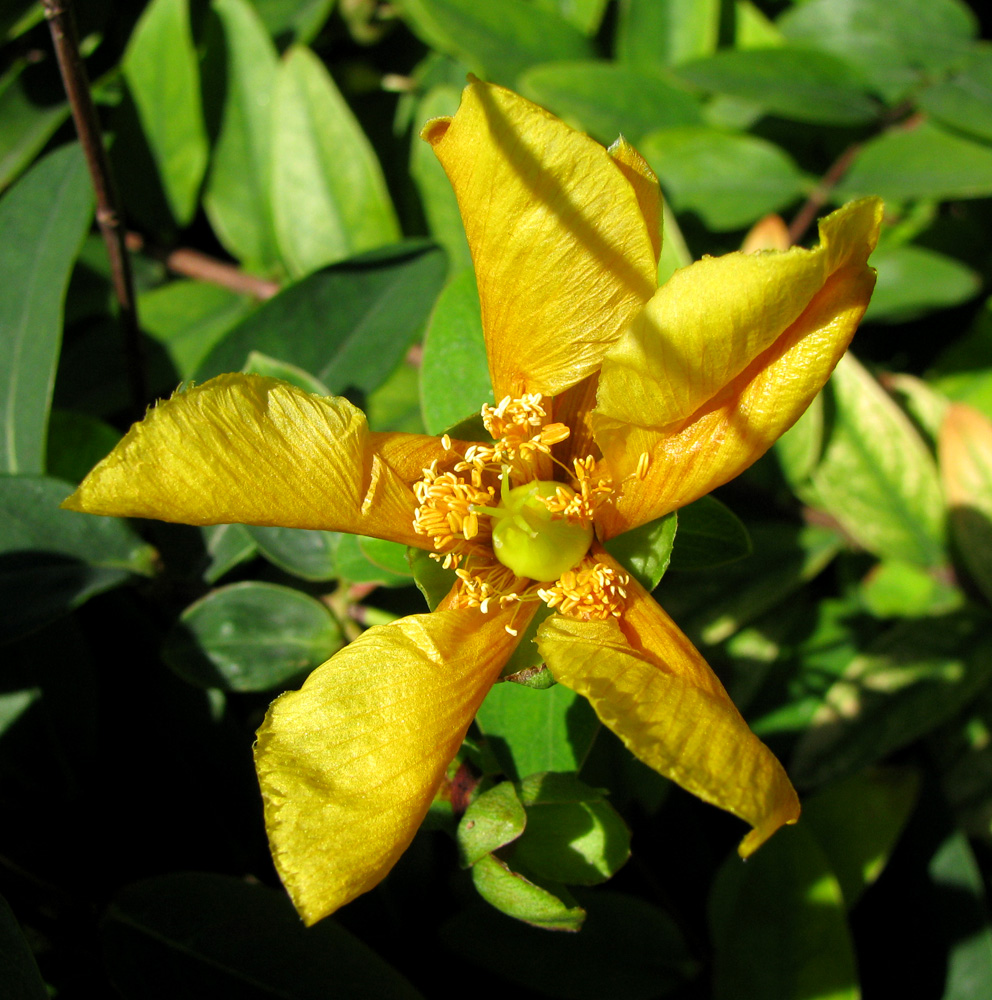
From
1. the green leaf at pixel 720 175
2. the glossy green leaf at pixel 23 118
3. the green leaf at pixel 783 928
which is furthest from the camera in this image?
the green leaf at pixel 720 175

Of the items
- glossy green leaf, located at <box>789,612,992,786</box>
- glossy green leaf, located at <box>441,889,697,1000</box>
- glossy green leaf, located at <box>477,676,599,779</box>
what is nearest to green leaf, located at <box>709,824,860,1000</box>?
glossy green leaf, located at <box>441,889,697,1000</box>

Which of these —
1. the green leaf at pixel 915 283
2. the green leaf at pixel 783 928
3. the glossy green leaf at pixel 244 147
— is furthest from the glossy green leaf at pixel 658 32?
the green leaf at pixel 783 928

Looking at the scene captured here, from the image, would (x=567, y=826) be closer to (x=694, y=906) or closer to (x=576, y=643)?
(x=576, y=643)

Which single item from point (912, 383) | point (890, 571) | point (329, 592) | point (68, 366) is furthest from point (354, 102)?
point (890, 571)

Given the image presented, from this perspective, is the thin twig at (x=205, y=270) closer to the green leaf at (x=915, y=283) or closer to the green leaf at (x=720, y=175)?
the green leaf at (x=720, y=175)

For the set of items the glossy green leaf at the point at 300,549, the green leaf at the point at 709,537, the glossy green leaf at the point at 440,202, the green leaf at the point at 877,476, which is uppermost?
the glossy green leaf at the point at 440,202

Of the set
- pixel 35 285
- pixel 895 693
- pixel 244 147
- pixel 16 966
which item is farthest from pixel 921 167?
pixel 16 966

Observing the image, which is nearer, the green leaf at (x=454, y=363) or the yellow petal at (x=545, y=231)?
the yellow petal at (x=545, y=231)

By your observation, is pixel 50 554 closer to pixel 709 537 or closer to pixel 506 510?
pixel 506 510
